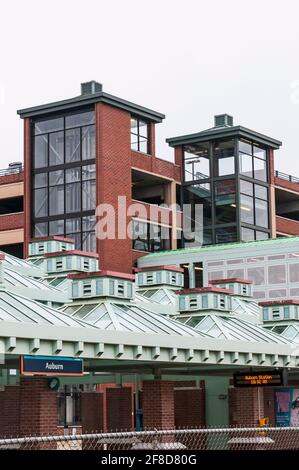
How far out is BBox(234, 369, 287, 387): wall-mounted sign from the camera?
29.7 metres

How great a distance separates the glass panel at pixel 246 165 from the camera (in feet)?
225

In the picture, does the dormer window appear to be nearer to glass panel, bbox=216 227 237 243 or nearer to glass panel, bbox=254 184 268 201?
glass panel, bbox=216 227 237 243

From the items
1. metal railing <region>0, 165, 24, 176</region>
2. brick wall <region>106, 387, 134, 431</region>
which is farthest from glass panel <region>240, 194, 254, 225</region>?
brick wall <region>106, 387, 134, 431</region>

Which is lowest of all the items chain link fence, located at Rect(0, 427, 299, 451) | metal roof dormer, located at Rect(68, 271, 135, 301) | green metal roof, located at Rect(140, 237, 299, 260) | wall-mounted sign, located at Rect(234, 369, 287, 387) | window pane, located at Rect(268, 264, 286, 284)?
chain link fence, located at Rect(0, 427, 299, 451)

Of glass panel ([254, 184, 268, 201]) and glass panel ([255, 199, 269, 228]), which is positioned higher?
glass panel ([254, 184, 268, 201])

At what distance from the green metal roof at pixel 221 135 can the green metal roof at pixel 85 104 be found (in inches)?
145

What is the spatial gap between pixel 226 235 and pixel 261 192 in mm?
4747

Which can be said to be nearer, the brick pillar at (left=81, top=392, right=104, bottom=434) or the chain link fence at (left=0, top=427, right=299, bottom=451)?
the chain link fence at (left=0, top=427, right=299, bottom=451)

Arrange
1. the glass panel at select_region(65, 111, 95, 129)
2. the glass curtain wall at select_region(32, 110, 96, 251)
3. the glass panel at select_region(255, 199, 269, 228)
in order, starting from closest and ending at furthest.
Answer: the glass curtain wall at select_region(32, 110, 96, 251)
the glass panel at select_region(65, 111, 95, 129)
the glass panel at select_region(255, 199, 269, 228)

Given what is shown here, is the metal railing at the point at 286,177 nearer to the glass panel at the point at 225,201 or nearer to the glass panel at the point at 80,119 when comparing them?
the glass panel at the point at 225,201

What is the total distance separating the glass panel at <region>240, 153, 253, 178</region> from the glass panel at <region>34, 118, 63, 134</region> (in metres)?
13.2

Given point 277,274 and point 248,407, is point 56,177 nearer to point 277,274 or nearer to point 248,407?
A: point 277,274

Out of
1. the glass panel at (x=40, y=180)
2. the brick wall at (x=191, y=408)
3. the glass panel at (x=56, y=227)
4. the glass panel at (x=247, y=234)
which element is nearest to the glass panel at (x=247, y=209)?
the glass panel at (x=247, y=234)

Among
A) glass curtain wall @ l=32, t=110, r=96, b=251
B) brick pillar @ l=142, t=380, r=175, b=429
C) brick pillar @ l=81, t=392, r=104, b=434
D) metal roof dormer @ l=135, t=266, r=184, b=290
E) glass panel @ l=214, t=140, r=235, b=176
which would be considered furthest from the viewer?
glass panel @ l=214, t=140, r=235, b=176
